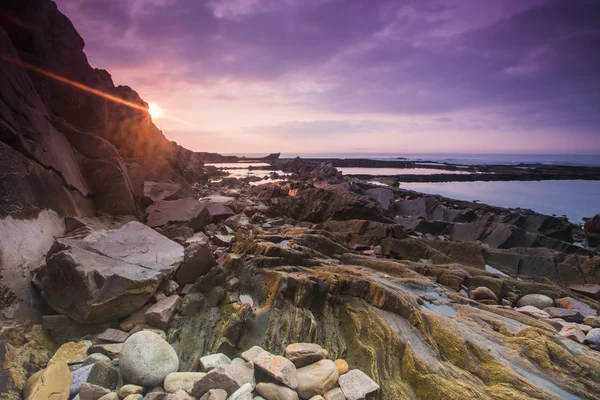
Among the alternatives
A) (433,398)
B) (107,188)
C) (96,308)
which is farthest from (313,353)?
(107,188)

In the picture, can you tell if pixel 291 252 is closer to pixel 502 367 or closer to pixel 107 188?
pixel 502 367

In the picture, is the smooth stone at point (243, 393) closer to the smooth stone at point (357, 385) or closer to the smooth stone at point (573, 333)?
the smooth stone at point (357, 385)

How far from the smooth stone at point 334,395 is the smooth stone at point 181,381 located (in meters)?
1.49

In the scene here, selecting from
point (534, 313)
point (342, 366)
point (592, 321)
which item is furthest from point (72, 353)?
point (592, 321)

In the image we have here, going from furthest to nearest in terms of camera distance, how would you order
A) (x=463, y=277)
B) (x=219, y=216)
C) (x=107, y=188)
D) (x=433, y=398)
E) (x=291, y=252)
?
(x=219, y=216), (x=107, y=188), (x=463, y=277), (x=291, y=252), (x=433, y=398)

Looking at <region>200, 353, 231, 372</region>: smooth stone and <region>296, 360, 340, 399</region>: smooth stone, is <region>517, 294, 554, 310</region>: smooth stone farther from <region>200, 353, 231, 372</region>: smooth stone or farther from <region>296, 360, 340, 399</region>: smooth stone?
<region>200, 353, 231, 372</region>: smooth stone

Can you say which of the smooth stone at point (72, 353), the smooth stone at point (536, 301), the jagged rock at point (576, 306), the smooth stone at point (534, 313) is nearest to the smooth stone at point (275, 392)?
the smooth stone at point (72, 353)

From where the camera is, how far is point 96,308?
425 centimetres

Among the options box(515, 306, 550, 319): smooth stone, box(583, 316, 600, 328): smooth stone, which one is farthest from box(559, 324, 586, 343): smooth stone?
box(583, 316, 600, 328): smooth stone

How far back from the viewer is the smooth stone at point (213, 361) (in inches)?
145

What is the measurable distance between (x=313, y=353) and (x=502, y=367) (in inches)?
99.2

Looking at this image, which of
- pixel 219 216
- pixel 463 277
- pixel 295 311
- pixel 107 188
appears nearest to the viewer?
pixel 295 311

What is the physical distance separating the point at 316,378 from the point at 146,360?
2109mm

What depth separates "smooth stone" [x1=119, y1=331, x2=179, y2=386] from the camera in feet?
11.3
